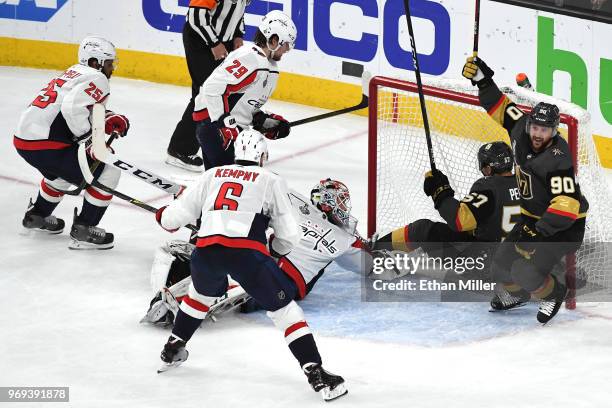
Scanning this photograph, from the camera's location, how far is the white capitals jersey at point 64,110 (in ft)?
18.6

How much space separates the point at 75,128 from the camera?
5.71 m

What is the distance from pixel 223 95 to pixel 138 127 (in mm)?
2297

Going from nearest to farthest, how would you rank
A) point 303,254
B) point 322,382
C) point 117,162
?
point 322,382 → point 303,254 → point 117,162

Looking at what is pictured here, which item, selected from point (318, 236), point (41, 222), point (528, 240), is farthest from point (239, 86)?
point (528, 240)

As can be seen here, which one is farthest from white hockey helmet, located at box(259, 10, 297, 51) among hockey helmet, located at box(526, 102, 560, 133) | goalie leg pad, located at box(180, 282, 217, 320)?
goalie leg pad, located at box(180, 282, 217, 320)

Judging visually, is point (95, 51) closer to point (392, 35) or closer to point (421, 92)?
point (421, 92)

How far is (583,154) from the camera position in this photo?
5195mm

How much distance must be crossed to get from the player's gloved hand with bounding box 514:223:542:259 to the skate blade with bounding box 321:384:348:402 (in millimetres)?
1124

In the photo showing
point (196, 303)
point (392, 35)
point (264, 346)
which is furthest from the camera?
point (392, 35)

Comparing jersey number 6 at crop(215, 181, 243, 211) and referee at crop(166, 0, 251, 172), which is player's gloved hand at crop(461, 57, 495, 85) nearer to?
jersey number 6 at crop(215, 181, 243, 211)

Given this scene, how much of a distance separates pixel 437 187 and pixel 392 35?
272 centimetres

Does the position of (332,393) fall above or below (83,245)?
above

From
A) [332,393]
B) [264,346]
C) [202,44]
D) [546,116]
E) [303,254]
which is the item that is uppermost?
[546,116]

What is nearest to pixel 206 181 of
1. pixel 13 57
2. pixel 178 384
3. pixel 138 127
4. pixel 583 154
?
pixel 178 384
